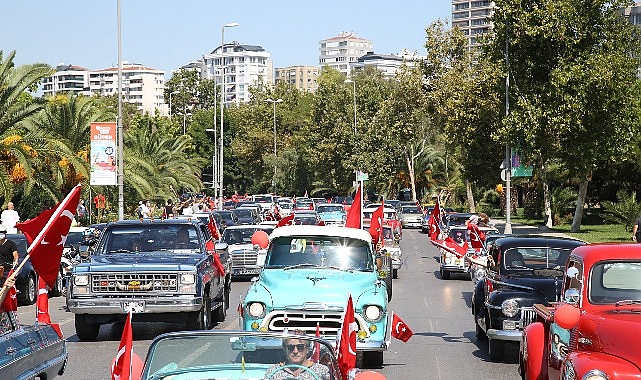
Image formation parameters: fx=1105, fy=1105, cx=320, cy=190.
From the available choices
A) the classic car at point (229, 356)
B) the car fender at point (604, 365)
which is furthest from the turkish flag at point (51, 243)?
the car fender at point (604, 365)

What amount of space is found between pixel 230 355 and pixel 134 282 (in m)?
9.57

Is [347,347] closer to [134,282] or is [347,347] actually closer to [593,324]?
[593,324]

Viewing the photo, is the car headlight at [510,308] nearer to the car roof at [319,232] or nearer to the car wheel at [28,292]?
the car roof at [319,232]

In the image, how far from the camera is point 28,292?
2380 centimetres

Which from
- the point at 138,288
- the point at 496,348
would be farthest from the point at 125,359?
the point at 138,288

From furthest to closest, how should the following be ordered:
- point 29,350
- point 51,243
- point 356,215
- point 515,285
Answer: point 356,215, point 515,285, point 51,243, point 29,350

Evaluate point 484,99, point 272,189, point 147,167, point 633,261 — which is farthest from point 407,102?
point 633,261

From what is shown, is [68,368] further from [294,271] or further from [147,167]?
[147,167]

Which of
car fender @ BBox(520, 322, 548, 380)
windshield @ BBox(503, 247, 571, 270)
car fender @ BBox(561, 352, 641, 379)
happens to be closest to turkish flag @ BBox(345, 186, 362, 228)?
windshield @ BBox(503, 247, 571, 270)

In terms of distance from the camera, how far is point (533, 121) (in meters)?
47.3

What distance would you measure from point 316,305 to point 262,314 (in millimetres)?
652

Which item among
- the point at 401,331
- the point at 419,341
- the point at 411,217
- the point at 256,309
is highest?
the point at 256,309

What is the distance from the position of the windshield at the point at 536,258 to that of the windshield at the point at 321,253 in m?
2.84

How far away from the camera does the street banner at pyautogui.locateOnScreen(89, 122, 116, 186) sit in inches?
1393
